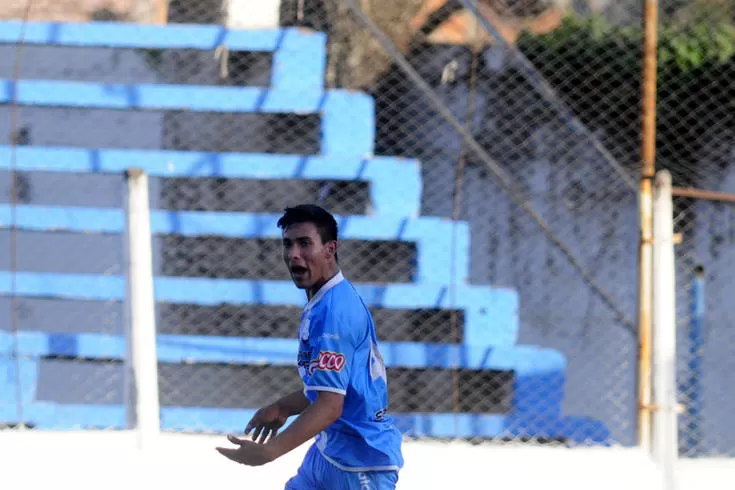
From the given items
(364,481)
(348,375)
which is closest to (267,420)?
(364,481)

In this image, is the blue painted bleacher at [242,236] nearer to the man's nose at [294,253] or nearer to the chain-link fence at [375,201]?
the chain-link fence at [375,201]

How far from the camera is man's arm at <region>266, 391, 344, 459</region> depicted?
2.87m

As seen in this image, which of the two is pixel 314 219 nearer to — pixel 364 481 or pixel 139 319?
pixel 364 481

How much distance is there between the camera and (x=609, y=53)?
803cm

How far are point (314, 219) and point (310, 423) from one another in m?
0.59

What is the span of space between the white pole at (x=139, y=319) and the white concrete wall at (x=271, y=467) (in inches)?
4.9

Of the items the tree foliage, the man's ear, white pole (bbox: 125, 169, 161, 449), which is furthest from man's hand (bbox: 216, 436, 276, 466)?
the tree foliage

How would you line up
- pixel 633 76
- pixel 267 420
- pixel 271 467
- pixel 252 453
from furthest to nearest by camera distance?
pixel 633 76 → pixel 271 467 → pixel 267 420 → pixel 252 453

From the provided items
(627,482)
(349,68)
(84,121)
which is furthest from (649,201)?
(84,121)

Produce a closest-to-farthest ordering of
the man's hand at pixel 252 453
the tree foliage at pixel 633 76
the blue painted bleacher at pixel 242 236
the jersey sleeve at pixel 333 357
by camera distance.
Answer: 1. the man's hand at pixel 252 453
2. the jersey sleeve at pixel 333 357
3. the blue painted bleacher at pixel 242 236
4. the tree foliage at pixel 633 76

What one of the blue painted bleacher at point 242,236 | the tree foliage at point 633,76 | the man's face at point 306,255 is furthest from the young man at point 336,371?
the tree foliage at point 633,76

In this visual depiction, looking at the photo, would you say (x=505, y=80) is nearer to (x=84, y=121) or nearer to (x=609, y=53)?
(x=609, y=53)

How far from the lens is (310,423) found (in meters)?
2.90

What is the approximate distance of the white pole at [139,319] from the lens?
5195 mm
